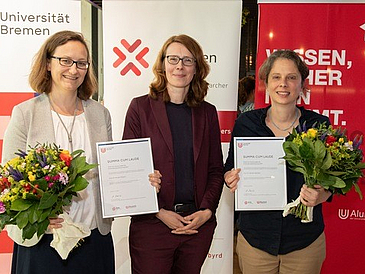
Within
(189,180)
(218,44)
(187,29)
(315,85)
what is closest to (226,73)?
(218,44)

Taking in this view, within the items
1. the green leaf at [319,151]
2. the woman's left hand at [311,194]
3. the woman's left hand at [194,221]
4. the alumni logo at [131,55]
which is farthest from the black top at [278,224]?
the alumni logo at [131,55]

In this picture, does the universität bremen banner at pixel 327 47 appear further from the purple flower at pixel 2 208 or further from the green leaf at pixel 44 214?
the purple flower at pixel 2 208

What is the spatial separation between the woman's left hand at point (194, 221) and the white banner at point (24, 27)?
203 cm

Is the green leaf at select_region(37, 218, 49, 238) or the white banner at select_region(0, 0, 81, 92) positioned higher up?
the white banner at select_region(0, 0, 81, 92)

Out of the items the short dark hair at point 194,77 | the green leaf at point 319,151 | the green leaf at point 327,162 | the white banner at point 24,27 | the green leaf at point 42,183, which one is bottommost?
the green leaf at point 42,183

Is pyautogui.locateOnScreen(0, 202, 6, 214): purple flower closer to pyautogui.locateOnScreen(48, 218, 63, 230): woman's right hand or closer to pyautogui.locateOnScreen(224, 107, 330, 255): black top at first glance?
pyautogui.locateOnScreen(48, 218, 63, 230): woman's right hand

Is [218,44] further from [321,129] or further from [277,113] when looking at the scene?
[321,129]

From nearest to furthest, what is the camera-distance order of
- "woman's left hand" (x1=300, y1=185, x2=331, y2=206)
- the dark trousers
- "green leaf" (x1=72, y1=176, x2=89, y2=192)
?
"green leaf" (x1=72, y1=176, x2=89, y2=192)
"woman's left hand" (x1=300, y1=185, x2=331, y2=206)
the dark trousers

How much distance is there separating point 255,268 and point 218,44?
1.95 m

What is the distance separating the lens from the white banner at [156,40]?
3584mm

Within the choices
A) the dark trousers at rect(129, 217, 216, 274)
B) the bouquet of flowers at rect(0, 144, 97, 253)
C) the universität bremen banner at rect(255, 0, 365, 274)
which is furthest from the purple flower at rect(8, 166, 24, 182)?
the universität bremen banner at rect(255, 0, 365, 274)

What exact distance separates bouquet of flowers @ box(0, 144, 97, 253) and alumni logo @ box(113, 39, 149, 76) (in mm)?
1775

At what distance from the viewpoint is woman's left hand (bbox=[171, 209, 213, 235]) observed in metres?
2.47

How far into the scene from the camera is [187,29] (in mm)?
3609
